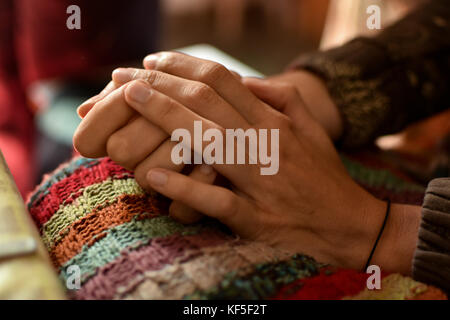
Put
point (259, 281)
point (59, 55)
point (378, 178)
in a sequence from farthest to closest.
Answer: point (59, 55)
point (378, 178)
point (259, 281)

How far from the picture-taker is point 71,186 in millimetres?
457

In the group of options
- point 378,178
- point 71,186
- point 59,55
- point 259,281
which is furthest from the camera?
point 59,55

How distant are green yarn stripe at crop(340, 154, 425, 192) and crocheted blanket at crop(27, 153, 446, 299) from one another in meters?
0.20

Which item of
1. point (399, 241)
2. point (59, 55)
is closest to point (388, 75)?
point (399, 241)

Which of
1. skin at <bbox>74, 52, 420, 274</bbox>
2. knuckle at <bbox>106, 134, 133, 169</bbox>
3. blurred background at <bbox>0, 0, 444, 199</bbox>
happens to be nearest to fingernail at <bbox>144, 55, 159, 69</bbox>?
skin at <bbox>74, 52, 420, 274</bbox>

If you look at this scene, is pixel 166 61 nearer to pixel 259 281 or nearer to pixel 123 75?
pixel 123 75

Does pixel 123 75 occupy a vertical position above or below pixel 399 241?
above

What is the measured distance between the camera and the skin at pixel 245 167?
0.42 meters

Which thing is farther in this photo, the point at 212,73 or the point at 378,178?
the point at 378,178

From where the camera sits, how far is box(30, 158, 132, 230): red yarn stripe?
44 cm

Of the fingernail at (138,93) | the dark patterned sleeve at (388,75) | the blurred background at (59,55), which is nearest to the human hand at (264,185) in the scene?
the fingernail at (138,93)

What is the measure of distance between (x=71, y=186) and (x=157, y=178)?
105mm
